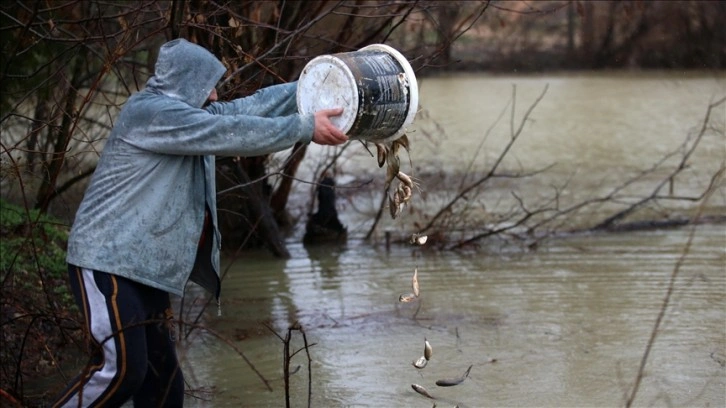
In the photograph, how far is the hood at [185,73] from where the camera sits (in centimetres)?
415

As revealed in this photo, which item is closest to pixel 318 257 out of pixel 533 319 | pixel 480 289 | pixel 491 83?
pixel 480 289

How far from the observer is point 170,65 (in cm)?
415

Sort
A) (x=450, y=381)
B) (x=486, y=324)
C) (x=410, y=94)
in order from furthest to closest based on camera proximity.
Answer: (x=486, y=324) < (x=450, y=381) < (x=410, y=94)

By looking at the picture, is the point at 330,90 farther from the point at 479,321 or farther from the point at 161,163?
the point at 479,321

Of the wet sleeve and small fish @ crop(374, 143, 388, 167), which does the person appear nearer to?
the wet sleeve

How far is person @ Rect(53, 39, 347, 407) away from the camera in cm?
405

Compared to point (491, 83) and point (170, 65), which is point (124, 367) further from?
point (491, 83)

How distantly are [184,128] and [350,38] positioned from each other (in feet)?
16.8

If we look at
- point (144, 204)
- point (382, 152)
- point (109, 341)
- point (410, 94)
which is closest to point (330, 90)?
point (410, 94)

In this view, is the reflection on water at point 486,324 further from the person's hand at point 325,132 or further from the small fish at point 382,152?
the small fish at point 382,152

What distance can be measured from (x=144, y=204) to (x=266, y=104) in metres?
0.70

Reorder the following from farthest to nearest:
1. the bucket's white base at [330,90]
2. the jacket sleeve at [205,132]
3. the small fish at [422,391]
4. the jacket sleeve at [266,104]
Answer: the small fish at [422,391]
the jacket sleeve at [266,104]
the bucket's white base at [330,90]
the jacket sleeve at [205,132]

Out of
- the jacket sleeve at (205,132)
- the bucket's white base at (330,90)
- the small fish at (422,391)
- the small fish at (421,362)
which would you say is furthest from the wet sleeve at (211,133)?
the small fish at (421,362)

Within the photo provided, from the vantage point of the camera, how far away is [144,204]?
A: 161 inches
